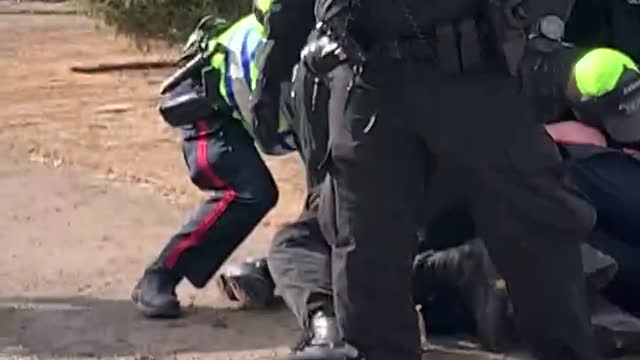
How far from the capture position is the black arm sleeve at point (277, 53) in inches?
197

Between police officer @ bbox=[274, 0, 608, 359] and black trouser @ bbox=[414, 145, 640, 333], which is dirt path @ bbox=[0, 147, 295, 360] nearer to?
black trouser @ bbox=[414, 145, 640, 333]

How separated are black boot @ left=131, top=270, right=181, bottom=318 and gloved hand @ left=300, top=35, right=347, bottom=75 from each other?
1.90 m

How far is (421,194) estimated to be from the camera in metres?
4.88

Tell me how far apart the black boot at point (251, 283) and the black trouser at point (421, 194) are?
1.64 m

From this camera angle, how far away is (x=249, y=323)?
255 inches

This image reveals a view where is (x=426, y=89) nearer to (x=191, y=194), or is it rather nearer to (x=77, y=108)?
(x=191, y=194)

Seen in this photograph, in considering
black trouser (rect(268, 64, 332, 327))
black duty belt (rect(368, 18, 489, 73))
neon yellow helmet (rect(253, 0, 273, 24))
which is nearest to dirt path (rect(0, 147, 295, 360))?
black trouser (rect(268, 64, 332, 327))

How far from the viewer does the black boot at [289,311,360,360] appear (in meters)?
4.95

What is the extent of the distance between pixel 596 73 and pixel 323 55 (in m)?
1.05

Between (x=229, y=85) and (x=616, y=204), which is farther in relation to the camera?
(x=229, y=85)

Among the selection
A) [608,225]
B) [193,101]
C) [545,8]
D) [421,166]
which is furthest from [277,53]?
[608,225]

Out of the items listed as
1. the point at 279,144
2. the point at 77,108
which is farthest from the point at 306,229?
the point at 77,108

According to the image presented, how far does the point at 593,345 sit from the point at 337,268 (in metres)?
0.83

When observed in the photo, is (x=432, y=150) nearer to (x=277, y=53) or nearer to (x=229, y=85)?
(x=277, y=53)
